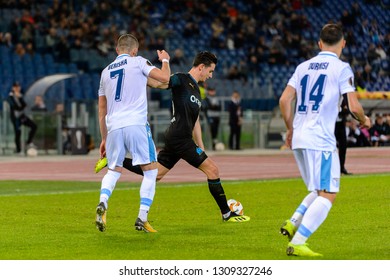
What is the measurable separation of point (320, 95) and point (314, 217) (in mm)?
1160

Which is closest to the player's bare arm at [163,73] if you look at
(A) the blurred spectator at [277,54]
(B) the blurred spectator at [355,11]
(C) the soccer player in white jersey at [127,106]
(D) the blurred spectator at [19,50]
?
(C) the soccer player in white jersey at [127,106]

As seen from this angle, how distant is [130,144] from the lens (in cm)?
1384

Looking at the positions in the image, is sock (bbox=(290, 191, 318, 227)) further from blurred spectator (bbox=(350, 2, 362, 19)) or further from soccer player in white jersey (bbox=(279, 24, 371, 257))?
blurred spectator (bbox=(350, 2, 362, 19))

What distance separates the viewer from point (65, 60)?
43000 millimetres

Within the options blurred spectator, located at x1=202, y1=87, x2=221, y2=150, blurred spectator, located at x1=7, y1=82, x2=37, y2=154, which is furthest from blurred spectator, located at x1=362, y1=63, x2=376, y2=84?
blurred spectator, located at x1=7, y1=82, x2=37, y2=154

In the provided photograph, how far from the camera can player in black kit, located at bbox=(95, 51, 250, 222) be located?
49.3 feet

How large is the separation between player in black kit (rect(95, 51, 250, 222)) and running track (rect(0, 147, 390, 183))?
8476 millimetres

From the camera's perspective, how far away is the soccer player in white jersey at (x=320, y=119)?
11125 millimetres

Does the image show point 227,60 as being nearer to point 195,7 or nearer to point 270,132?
point 195,7

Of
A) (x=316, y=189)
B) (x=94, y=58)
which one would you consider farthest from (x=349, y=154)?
(x=316, y=189)

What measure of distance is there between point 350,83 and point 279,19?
1693 inches

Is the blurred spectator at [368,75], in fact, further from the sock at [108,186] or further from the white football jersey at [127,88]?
the white football jersey at [127,88]

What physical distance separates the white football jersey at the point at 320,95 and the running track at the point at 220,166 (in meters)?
12.7

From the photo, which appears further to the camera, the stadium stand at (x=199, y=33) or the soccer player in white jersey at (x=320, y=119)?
the stadium stand at (x=199, y=33)
